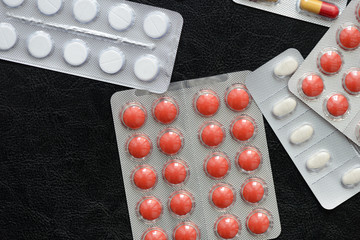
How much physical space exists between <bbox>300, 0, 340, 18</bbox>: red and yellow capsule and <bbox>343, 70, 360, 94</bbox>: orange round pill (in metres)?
0.12

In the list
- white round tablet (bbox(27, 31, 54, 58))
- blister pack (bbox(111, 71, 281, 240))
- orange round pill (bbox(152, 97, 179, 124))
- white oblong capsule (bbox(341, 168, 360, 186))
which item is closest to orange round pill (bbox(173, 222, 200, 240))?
blister pack (bbox(111, 71, 281, 240))

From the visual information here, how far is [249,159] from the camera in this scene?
0.86m

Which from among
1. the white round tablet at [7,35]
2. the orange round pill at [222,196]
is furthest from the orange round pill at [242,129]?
the white round tablet at [7,35]

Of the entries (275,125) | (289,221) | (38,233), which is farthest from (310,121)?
(38,233)

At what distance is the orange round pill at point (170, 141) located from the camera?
849mm

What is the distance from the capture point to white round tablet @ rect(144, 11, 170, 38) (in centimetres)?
83

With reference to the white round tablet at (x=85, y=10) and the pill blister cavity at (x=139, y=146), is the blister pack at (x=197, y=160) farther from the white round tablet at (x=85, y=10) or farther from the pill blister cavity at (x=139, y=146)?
the white round tablet at (x=85, y=10)

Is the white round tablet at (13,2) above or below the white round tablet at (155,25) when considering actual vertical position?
below

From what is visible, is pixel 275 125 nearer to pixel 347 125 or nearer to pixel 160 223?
pixel 347 125

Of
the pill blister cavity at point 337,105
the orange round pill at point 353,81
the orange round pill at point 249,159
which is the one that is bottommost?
the orange round pill at point 249,159

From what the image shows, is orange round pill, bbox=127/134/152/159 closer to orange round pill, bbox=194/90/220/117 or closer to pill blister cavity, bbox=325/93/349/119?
orange round pill, bbox=194/90/220/117

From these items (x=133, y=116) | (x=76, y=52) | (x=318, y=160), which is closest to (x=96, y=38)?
(x=76, y=52)

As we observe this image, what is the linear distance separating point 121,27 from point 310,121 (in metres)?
0.42

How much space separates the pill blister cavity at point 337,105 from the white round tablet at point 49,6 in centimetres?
55
